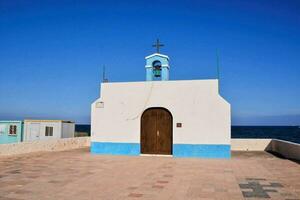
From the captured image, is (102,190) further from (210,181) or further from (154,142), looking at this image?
(154,142)

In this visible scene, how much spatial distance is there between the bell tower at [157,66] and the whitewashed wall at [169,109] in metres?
0.62

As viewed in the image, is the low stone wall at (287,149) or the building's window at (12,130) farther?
the building's window at (12,130)

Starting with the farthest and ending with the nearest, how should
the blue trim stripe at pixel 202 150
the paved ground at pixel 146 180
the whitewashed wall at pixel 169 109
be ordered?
the whitewashed wall at pixel 169 109 → the blue trim stripe at pixel 202 150 → the paved ground at pixel 146 180

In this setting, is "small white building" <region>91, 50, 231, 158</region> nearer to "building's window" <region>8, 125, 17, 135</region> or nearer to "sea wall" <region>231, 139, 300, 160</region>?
"sea wall" <region>231, 139, 300, 160</region>

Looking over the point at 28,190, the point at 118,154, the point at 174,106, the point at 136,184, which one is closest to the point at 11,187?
the point at 28,190

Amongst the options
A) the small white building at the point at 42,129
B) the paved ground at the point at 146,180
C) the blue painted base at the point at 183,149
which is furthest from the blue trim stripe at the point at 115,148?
the small white building at the point at 42,129

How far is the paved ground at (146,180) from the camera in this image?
23.2ft

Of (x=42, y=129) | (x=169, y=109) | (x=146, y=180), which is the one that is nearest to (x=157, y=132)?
(x=169, y=109)

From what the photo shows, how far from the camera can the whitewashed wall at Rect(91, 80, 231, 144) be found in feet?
45.8

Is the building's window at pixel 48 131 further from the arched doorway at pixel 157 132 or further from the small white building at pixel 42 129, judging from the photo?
the arched doorway at pixel 157 132

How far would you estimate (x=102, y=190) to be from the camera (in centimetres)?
749

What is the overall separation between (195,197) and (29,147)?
11.3m

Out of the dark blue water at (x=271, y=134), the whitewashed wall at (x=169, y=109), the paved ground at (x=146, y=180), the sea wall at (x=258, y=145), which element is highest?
the whitewashed wall at (x=169, y=109)

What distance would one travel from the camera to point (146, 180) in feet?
28.6
